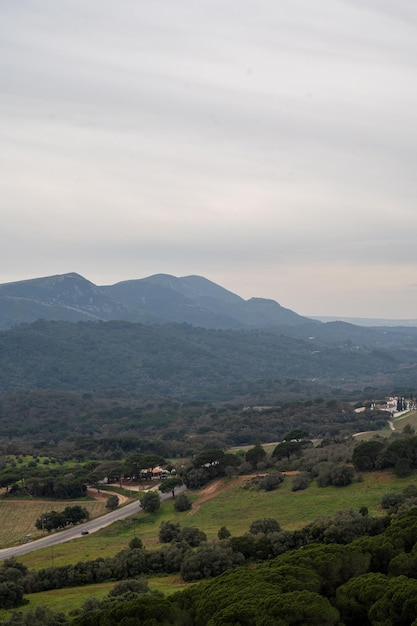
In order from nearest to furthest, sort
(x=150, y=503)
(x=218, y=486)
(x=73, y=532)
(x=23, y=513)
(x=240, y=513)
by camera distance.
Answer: (x=240, y=513)
(x=73, y=532)
(x=150, y=503)
(x=218, y=486)
(x=23, y=513)

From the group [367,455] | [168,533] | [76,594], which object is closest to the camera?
[76,594]

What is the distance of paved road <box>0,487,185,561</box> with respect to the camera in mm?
56344

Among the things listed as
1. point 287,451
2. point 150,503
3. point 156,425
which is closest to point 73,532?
point 150,503

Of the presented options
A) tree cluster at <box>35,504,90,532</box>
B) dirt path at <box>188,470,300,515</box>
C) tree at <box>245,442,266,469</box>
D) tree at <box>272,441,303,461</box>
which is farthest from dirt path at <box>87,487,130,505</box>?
tree at <box>272,441,303,461</box>

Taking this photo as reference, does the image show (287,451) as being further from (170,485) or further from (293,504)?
Answer: (293,504)

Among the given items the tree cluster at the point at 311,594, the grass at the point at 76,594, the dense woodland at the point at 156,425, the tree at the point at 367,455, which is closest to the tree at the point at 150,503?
the tree at the point at 367,455

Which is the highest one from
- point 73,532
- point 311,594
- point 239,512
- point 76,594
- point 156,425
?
point 311,594

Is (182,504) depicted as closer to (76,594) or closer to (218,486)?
(218,486)

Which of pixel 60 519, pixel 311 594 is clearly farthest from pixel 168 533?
pixel 311 594

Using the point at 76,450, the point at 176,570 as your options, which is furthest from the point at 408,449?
the point at 76,450

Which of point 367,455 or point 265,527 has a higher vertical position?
point 367,455

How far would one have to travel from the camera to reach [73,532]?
204 ft

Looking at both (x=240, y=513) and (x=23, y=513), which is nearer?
(x=240, y=513)

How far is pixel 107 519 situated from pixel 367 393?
146 meters
